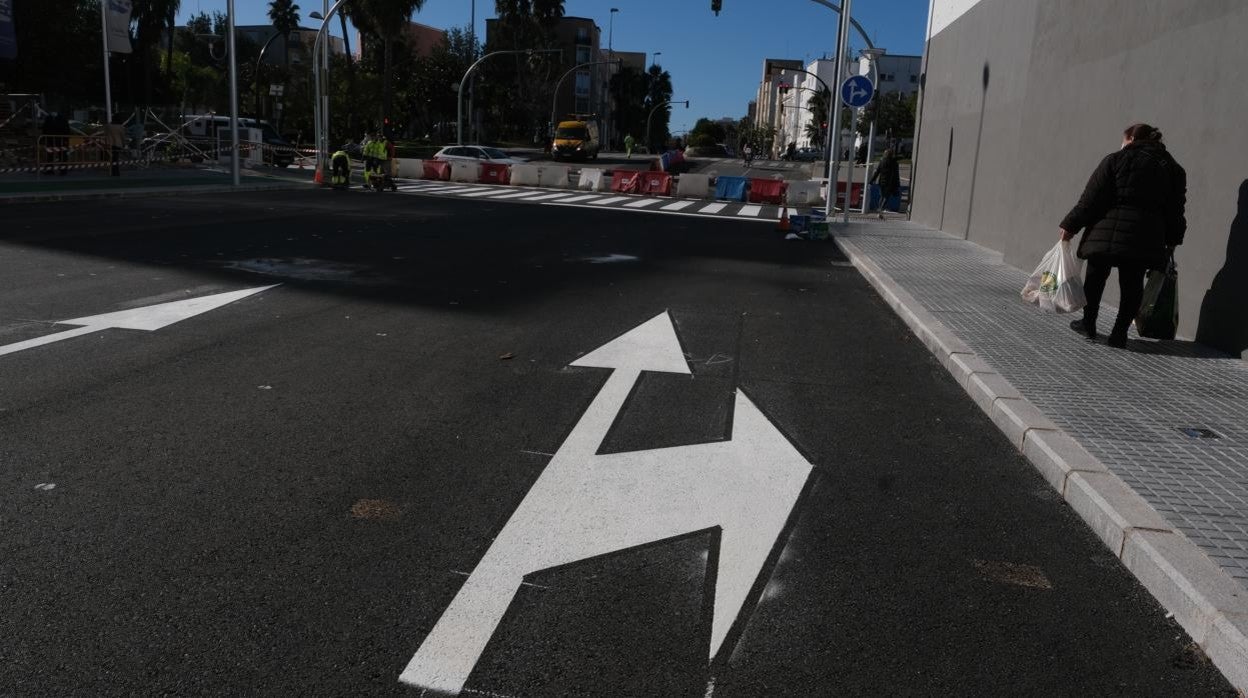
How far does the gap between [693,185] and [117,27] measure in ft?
61.1

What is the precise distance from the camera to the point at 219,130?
139 feet

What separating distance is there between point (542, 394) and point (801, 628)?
297 centimetres

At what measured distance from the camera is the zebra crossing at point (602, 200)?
83.9ft

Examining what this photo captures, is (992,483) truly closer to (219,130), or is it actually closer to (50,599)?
(50,599)

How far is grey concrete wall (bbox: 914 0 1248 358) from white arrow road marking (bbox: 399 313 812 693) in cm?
462

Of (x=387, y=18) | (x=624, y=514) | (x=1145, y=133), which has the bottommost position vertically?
(x=624, y=514)

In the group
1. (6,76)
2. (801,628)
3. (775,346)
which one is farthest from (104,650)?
(6,76)

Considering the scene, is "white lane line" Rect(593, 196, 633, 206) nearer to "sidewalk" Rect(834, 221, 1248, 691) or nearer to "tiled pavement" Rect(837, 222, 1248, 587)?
"tiled pavement" Rect(837, 222, 1248, 587)

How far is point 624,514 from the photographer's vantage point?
400 cm

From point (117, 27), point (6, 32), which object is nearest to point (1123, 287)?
point (6, 32)

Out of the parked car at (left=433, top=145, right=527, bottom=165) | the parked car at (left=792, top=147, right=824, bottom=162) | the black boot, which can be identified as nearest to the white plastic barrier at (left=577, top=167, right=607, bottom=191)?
the parked car at (left=433, top=145, right=527, bottom=165)

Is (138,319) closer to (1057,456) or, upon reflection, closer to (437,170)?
(1057,456)

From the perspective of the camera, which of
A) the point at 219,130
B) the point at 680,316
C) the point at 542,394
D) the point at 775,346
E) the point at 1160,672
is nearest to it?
the point at 1160,672

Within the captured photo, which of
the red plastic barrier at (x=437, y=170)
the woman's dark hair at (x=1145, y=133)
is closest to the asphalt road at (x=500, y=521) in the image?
the woman's dark hair at (x=1145, y=133)
